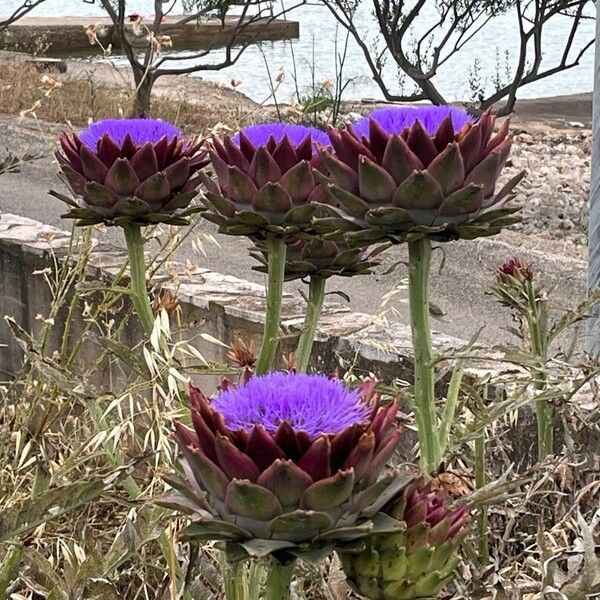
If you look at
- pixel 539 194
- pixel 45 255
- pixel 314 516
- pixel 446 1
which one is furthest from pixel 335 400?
pixel 446 1

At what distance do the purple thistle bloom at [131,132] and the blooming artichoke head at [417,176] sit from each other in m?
0.28

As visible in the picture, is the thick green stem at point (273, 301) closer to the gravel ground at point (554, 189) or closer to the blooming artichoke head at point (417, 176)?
the blooming artichoke head at point (417, 176)

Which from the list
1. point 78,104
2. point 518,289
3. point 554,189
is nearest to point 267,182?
point 518,289

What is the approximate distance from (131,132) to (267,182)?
0.23 m

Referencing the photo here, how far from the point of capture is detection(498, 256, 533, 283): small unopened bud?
1.92 meters

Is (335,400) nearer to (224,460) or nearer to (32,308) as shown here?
(224,460)

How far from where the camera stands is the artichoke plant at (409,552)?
94cm

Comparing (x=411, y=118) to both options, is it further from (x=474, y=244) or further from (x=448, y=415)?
(x=474, y=244)

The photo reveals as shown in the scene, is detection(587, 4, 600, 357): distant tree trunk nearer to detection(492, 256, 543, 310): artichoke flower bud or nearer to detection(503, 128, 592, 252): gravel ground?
detection(492, 256, 543, 310): artichoke flower bud

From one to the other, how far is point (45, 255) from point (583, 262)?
9.50 feet

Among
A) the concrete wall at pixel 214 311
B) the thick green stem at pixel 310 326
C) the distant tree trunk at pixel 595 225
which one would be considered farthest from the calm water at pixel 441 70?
the thick green stem at pixel 310 326

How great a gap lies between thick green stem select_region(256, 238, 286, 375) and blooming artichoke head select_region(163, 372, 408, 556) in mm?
475

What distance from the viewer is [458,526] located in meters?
0.97

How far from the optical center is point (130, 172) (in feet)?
4.68
